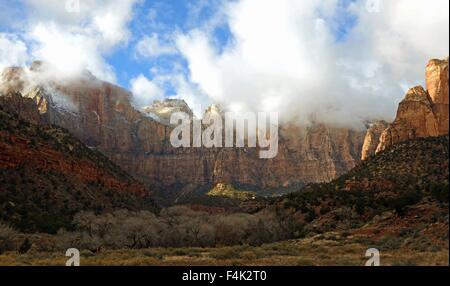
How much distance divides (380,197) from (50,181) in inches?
1581

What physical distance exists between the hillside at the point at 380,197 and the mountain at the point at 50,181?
24.7 metres

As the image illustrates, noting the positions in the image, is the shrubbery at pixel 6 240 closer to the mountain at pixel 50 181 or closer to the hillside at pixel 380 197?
the mountain at pixel 50 181

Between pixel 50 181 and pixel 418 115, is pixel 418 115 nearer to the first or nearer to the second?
pixel 418 115

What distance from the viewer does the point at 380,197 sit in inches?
1783

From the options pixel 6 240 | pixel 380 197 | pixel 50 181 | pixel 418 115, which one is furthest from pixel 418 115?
pixel 6 240

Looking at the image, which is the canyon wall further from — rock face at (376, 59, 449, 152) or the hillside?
the hillside

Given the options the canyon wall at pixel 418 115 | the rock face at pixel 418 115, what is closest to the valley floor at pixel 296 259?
the canyon wall at pixel 418 115

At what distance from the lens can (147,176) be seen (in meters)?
193

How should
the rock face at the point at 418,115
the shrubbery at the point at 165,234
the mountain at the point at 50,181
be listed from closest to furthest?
1. the shrubbery at the point at 165,234
2. the mountain at the point at 50,181
3. the rock face at the point at 418,115

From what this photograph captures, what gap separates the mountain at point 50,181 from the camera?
48750 mm

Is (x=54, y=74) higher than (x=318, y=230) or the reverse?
higher
